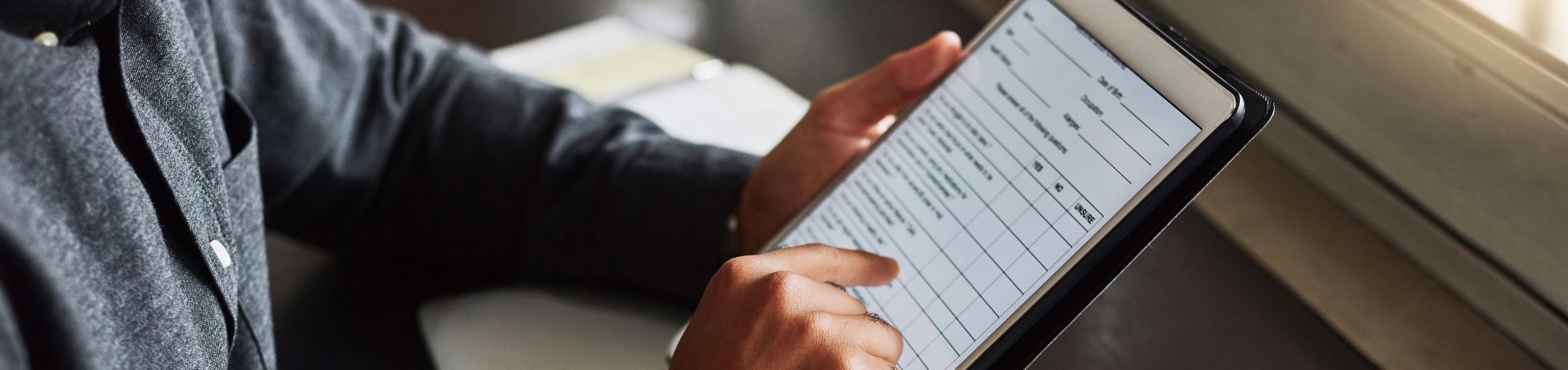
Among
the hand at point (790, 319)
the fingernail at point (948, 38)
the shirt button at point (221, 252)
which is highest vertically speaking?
the fingernail at point (948, 38)

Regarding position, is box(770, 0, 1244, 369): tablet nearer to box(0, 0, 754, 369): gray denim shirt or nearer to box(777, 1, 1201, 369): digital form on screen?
box(777, 1, 1201, 369): digital form on screen

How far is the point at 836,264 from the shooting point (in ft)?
1.31

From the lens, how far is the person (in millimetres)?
333

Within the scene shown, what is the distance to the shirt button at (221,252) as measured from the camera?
1.35 ft

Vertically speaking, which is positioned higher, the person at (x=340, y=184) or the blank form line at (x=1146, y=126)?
the blank form line at (x=1146, y=126)

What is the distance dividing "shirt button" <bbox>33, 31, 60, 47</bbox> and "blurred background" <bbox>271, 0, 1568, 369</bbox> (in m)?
0.23

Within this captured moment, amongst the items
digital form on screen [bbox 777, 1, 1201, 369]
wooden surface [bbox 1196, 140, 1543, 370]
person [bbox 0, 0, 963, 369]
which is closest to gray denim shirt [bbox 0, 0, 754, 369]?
person [bbox 0, 0, 963, 369]

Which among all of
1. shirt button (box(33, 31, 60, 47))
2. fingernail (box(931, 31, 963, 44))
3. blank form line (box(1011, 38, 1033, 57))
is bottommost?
shirt button (box(33, 31, 60, 47))

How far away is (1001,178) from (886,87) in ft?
0.38

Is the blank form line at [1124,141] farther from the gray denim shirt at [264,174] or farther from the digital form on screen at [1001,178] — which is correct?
the gray denim shirt at [264,174]

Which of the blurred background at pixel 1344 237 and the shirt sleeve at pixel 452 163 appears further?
the shirt sleeve at pixel 452 163

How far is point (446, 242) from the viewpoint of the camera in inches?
25.0

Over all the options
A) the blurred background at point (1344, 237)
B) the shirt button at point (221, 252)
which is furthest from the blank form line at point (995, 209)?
the shirt button at point (221, 252)

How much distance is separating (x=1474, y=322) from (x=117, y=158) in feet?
1.65
